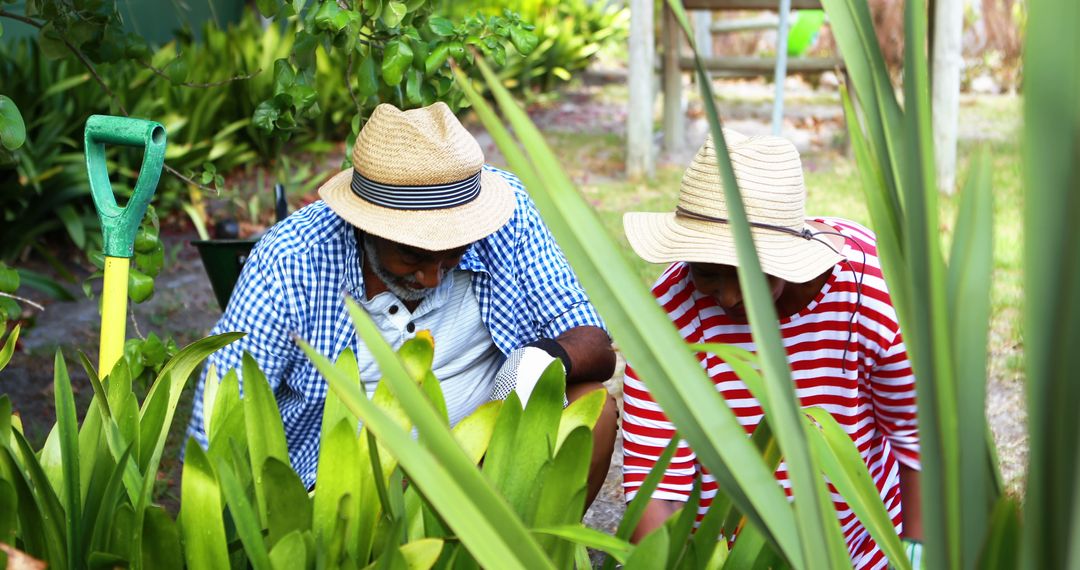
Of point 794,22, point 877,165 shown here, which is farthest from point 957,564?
point 794,22

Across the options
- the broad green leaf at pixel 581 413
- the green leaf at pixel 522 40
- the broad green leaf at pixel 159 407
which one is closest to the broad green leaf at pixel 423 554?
the broad green leaf at pixel 581 413

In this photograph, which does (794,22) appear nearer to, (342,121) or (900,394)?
(342,121)

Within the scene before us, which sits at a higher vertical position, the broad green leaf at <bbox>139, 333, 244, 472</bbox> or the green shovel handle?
the green shovel handle

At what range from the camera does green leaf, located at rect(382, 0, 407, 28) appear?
1.88 metres

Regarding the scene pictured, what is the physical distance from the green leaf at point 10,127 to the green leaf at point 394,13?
600 mm

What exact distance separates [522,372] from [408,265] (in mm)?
294

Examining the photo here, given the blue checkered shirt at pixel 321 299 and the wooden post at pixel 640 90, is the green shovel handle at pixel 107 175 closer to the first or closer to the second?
the blue checkered shirt at pixel 321 299

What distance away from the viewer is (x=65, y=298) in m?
3.82

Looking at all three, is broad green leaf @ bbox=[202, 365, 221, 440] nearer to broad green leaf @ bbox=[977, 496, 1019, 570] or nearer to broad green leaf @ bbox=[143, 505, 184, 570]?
broad green leaf @ bbox=[143, 505, 184, 570]

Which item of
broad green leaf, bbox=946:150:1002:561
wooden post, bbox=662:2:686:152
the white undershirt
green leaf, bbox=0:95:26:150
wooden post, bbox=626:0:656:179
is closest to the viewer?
broad green leaf, bbox=946:150:1002:561

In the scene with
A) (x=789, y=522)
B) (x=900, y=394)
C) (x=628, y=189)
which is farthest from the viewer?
(x=628, y=189)

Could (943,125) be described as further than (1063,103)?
Yes

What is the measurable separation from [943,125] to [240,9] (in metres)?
4.32

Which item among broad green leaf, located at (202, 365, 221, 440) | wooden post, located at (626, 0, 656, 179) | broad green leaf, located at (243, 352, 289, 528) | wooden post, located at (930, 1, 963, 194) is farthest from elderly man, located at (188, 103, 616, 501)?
wooden post, located at (930, 1, 963, 194)
